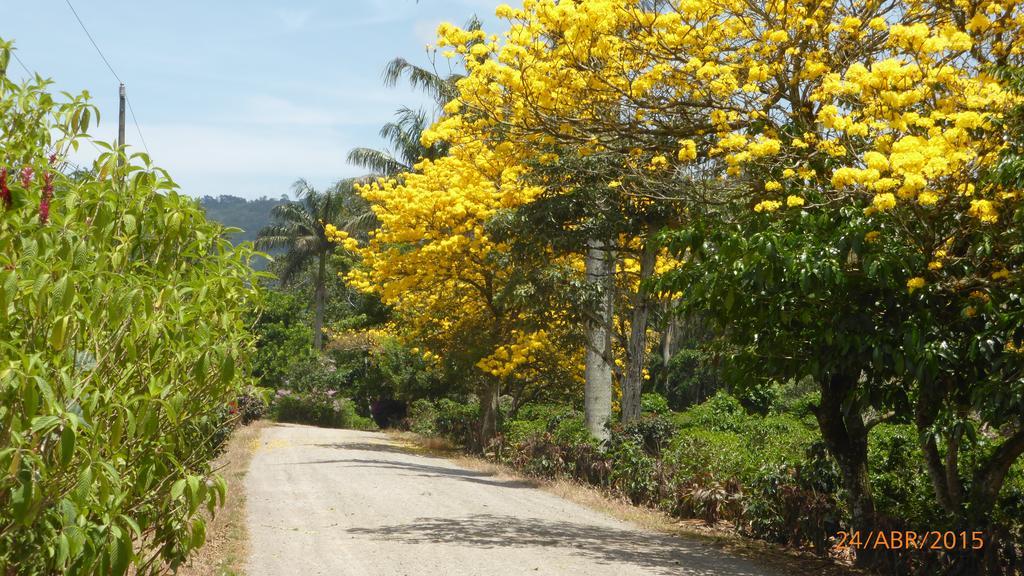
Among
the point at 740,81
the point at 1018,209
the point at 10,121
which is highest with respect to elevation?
the point at 740,81

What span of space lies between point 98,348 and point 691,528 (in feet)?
30.1

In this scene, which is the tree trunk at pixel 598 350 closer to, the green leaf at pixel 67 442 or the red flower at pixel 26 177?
the red flower at pixel 26 177

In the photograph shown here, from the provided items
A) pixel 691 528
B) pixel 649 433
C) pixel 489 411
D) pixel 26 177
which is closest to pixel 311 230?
pixel 489 411

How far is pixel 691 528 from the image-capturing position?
452 inches

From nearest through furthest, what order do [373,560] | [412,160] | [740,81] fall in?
1. [373,560]
2. [740,81]
3. [412,160]

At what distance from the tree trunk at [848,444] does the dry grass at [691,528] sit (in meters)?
0.56

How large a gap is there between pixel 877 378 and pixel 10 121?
639 centimetres

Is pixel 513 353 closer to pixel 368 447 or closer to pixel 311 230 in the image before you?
pixel 368 447

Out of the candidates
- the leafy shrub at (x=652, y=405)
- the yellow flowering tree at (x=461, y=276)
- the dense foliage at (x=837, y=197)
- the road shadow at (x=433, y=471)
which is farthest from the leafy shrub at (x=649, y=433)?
the leafy shrub at (x=652, y=405)

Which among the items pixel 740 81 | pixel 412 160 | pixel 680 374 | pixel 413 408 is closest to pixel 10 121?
pixel 740 81

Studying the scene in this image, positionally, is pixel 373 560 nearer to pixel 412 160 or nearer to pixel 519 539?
pixel 519 539

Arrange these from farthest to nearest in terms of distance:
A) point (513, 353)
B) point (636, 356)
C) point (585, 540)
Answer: point (513, 353)
point (636, 356)
point (585, 540)

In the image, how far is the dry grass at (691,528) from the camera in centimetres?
884

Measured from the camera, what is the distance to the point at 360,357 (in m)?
38.5
